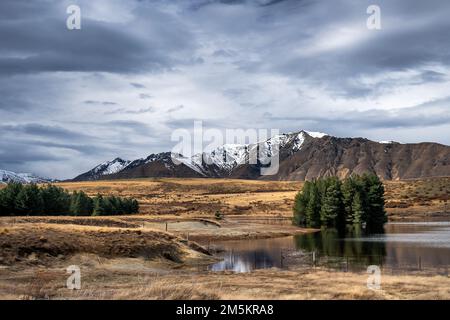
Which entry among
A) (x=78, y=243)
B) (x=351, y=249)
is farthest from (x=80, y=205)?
(x=351, y=249)

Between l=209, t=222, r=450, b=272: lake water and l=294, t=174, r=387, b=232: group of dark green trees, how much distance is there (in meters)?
37.8

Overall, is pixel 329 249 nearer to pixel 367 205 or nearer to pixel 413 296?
pixel 413 296

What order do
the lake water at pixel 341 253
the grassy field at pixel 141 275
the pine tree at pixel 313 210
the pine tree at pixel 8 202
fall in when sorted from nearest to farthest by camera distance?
the grassy field at pixel 141 275, the lake water at pixel 341 253, the pine tree at pixel 8 202, the pine tree at pixel 313 210

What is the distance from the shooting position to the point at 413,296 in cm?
3130

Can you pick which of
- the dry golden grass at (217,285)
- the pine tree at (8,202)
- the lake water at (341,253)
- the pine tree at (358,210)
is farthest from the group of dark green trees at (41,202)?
the pine tree at (358,210)

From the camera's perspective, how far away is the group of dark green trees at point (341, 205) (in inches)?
4884

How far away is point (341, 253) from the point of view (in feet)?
213

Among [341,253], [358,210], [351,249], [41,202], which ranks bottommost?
[351,249]

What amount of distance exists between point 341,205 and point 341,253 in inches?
2557

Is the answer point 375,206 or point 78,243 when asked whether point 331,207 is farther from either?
point 78,243

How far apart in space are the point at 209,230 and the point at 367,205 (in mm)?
48383

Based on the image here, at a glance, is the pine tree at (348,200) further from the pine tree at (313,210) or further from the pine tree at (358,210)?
the pine tree at (313,210)

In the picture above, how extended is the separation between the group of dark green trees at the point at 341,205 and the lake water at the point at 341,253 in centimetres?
3782
